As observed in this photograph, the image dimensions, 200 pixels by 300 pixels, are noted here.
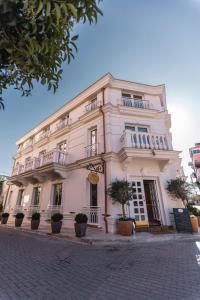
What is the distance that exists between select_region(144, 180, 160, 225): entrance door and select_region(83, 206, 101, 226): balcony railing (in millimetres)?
2885

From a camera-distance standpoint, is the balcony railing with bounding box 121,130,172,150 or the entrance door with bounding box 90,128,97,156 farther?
the entrance door with bounding box 90,128,97,156

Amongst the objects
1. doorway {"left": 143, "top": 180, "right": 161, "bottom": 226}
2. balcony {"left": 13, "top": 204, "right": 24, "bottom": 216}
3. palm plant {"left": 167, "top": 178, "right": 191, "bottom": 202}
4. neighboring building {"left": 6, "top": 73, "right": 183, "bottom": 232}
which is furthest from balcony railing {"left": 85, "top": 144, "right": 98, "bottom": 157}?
balcony {"left": 13, "top": 204, "right": 24, "bottom": 216}

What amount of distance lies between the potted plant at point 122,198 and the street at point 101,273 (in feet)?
5.04

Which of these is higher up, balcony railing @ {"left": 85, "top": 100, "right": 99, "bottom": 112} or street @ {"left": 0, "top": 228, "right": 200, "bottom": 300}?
balcony railing @ {"left": 85, "top": 100, "right": 99, "bottom": 112}

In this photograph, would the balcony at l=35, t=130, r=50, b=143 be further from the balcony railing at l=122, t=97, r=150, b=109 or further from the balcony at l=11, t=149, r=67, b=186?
the balcony railing at l=122, t=97, r=150, b=109

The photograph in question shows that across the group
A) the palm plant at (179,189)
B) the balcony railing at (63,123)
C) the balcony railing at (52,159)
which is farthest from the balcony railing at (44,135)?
the palm plant at (179,189)

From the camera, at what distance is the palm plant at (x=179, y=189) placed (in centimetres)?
851

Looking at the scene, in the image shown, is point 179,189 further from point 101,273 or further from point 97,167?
point 101,273

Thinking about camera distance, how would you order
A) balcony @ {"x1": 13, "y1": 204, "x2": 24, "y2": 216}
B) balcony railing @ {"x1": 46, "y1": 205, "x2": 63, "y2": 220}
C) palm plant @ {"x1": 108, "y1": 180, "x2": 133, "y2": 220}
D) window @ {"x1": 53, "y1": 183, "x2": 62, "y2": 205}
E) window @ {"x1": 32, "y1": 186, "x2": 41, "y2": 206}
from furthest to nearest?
balcony @ {"x1": 13, "y1": 204, "x2": 24, "y2": 216}, window @ {"x1": 32, "y1": 186, "x2": 41, "y2": 206}, window @ {"x1": 53, "y1": 183, "x2": 62, "y2": 205}, balcony railing @ {"x1": 46, "y1": 205, "x2": 63, "y2": 220}, palm plant @ {"x1": 108, "y1": 180, "x2": 133, "y2": 220}

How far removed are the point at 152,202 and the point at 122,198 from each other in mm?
2713

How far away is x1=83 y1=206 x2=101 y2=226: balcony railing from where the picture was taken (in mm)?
8427

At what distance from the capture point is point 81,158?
10.6 meters

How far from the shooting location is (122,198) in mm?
7508

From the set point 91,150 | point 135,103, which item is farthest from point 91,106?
point 91,150
